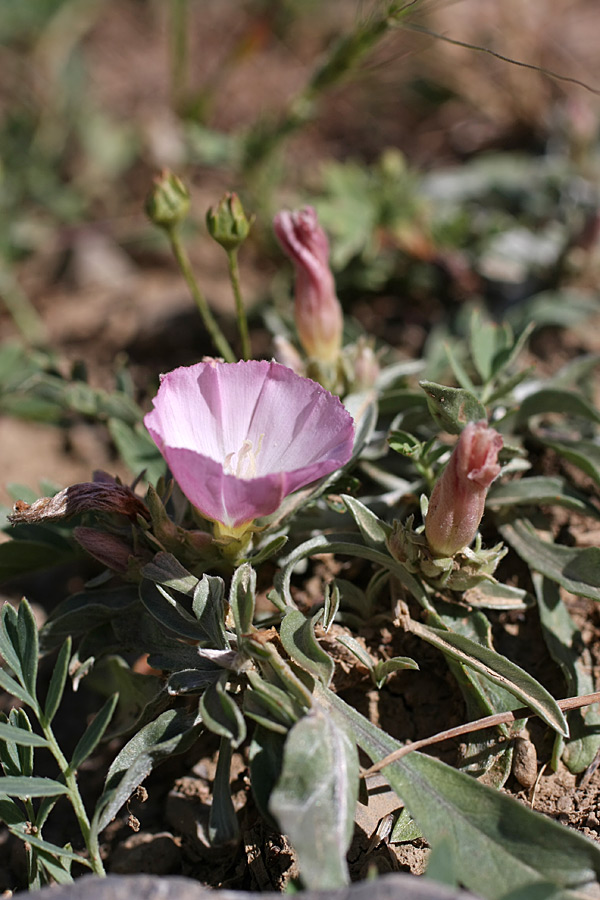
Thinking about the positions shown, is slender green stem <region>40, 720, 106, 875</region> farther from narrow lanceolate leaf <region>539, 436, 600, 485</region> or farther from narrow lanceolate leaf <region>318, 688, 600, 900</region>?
narrow lanceolate leaf <region>539, 436, 600, 485</region>

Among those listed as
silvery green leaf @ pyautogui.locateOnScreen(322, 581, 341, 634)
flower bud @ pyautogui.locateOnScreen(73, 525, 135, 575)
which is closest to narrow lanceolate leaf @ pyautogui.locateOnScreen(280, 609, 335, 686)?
silvery green leaf @ pyautogui.locateOnScreen(322, 581, 341, 634)

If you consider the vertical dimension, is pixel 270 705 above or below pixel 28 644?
below

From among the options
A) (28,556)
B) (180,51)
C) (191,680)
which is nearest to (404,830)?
(191,680)

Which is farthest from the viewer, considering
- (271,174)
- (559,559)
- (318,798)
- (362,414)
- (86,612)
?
(271,174)

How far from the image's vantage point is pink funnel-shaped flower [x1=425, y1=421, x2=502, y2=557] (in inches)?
59.1

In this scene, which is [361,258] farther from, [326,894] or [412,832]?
[326,894]

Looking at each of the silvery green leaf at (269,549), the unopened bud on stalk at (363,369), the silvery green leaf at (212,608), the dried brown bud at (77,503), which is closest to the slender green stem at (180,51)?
the unopened bud on stalk at (363,369)

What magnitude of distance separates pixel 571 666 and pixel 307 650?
667 mm

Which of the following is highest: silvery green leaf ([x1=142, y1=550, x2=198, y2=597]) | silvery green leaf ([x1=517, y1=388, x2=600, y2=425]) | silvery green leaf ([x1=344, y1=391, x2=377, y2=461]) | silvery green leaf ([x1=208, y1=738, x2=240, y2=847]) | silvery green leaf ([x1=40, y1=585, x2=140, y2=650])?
silvery green leaf ([x1=344, y1=391, x2=377, y2=461])

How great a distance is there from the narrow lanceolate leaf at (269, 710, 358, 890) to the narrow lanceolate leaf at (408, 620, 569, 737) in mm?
333

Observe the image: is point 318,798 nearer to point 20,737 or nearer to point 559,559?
point 20,737

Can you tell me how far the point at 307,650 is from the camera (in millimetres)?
1566

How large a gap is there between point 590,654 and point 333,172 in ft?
6.19

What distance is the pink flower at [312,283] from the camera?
6.87ft
